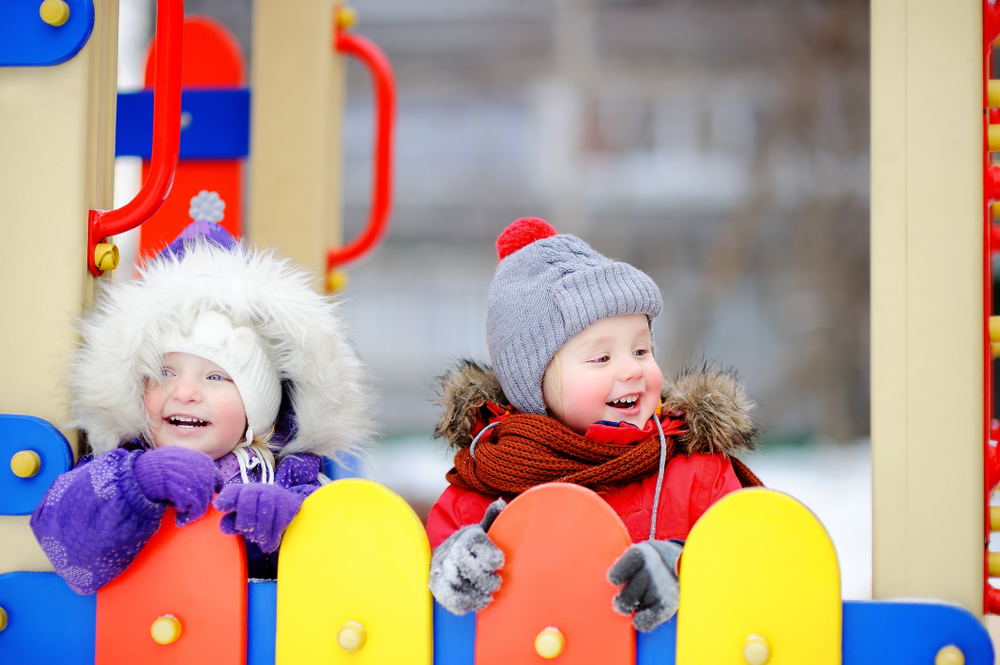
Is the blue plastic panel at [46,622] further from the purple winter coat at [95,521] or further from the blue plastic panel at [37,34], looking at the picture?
the blue plastic panel at [37,34]

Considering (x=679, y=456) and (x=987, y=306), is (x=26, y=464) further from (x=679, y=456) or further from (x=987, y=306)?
(x=987, y=306)

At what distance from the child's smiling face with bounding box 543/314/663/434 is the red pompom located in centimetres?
26

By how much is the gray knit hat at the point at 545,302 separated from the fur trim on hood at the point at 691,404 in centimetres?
7

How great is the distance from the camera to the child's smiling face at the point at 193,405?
1.42 m

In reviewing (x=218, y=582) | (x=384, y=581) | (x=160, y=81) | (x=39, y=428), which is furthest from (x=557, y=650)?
(x=160, y=81)

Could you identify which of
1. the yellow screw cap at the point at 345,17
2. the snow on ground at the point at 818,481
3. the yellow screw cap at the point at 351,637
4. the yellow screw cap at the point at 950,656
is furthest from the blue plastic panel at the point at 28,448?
the snow on ground at the point at 818,481

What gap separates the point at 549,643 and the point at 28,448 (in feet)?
2.73

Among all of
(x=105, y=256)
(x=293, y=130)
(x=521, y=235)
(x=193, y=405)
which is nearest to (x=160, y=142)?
(x=105, y=256)

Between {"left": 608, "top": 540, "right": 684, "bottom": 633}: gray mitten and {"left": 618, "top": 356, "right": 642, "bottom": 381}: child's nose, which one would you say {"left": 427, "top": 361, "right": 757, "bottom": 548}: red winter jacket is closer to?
{"left": 618, "top": 356, "right": 642, "bottom": 381}: child's nose

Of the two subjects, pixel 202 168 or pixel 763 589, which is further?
pixel 202 168

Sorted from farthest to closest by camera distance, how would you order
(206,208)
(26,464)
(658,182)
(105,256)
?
1. (658,182)
2. (206,208)
3. (105,256)
4. (26,464)

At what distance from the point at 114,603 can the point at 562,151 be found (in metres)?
6.62

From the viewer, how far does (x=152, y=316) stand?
1.40 meters

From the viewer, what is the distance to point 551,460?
1.40m
